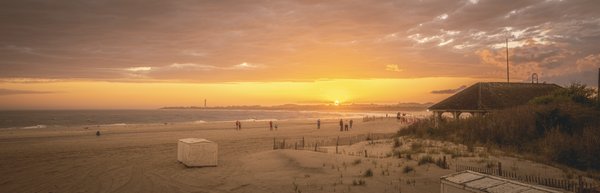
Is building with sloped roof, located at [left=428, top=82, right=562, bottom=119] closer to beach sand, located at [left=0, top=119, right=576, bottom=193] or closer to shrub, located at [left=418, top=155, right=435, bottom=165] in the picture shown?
beach sand, located at [left=0, top=119, right=576, bottom=193]

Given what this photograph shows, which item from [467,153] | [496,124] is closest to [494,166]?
[467,153]

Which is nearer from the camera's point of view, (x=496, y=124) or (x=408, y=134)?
(x=496, y=124)

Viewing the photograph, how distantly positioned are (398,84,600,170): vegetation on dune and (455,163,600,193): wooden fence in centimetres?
288

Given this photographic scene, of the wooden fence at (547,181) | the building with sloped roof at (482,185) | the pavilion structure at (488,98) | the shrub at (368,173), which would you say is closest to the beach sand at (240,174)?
the shrub at (368,173)

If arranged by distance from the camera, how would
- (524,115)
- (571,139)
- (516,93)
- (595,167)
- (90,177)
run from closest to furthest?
1. (595,167)
2. (571,139)
3. (90,177)
4. (524,115)
5. (516,93)

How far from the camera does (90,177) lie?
17547 millimetres

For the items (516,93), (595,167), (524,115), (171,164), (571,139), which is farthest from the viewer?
(516,93)

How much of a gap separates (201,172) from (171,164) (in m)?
3.76

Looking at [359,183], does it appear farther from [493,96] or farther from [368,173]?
[493,96]

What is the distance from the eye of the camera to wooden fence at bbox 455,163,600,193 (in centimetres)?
973

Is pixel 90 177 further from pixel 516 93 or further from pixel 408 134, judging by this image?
pixel 516 93

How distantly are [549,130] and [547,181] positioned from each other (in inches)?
322

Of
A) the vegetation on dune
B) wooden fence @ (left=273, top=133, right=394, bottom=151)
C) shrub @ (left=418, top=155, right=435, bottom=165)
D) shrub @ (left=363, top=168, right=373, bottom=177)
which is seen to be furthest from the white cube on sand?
the vegetation on dune

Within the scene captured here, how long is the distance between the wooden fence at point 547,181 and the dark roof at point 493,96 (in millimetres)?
11481
